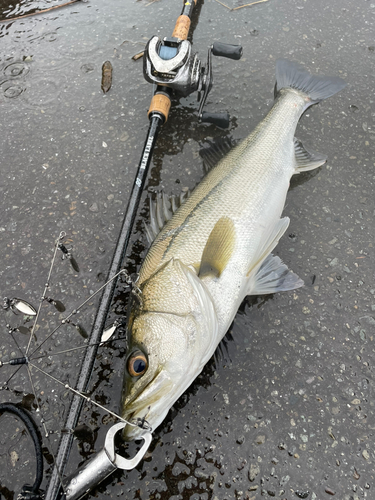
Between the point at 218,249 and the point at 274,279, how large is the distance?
1.68 ft

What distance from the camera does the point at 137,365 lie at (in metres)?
1.82

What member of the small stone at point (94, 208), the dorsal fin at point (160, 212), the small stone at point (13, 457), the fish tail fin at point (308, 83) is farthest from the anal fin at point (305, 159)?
the small stone at point (13, 457)

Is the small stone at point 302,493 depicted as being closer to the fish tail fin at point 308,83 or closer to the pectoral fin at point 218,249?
the pectoral fin at point 218,249

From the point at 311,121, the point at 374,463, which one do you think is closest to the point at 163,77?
the point at 311,121

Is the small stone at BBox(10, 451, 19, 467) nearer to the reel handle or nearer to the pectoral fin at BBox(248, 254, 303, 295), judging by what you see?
the pectoral fin at BBox(248, 254, 303, 295)

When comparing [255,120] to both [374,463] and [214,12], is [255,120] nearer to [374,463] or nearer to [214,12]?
[214,12]

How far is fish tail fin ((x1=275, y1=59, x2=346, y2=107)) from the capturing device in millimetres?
3115

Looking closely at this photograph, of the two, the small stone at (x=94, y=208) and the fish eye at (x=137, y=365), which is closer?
the fish eye at (x=137, y=365)

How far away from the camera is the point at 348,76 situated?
3.63 m

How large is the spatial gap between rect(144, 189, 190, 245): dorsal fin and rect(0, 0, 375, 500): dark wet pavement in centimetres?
25

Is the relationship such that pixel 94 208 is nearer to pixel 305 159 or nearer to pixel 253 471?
pixel 305 159

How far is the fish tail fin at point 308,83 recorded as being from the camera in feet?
10.2

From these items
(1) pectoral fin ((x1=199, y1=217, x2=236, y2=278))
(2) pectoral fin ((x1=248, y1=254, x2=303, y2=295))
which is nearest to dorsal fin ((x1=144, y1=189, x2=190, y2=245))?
(1) pectoral fin ((x1=199, y1=217, x2=236, y2=278))

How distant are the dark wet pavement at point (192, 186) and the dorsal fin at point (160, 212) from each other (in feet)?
0.82
